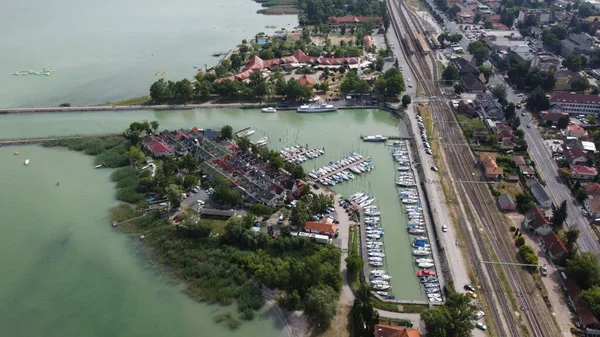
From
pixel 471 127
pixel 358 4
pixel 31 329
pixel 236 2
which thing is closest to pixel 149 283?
pixel 31 329

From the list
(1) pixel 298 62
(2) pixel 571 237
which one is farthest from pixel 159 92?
(2) pixel 571 237

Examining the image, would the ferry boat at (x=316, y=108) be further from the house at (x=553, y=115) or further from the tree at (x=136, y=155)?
the house at (x=553, y=115)

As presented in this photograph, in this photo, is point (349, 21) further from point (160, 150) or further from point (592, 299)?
point (592, 299)

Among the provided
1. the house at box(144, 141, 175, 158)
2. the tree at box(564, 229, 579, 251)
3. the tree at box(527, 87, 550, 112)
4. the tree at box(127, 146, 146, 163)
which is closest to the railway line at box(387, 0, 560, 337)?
the tree at box(564, 229, 579, 251)

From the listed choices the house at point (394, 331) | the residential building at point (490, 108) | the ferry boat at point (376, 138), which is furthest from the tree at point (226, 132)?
the residential building at point (490, 108)

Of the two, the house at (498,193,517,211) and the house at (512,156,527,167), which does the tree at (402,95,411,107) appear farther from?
the house at (498,193,517,211)

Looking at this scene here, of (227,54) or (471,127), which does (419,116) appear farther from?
(227,54)
